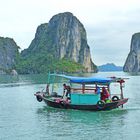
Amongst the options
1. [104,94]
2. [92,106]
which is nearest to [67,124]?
[92,106]

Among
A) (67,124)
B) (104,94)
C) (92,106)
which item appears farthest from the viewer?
(104,94)

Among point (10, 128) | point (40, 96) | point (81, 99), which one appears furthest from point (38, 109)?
point (10, 128)

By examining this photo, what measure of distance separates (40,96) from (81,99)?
213 inches

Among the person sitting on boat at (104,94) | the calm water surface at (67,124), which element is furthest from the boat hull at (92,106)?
the person sitting on boat at (104,94)

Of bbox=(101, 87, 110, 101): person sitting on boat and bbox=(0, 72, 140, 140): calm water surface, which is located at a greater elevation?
bbox=(101, 87, 110, 101): person sitting on boat

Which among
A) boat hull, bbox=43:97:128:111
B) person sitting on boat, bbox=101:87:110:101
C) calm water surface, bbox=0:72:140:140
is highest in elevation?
person sitting on boat, bbox=101:87:110:101

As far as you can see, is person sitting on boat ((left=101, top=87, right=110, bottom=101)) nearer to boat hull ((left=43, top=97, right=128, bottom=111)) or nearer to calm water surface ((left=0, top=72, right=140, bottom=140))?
boat hull ((left=43, top=97, right=128, bottom=111))

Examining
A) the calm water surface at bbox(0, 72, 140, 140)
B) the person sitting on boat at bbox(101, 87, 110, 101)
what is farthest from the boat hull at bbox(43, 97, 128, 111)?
the person sitting on boat at bbox(101, 87, 110, 101)

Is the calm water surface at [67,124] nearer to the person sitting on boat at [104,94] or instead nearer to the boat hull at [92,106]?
the boat hull at [92,106]

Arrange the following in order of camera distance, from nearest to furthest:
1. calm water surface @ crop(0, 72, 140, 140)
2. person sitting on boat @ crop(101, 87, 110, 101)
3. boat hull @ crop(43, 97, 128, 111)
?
calm water surface @ crop(0, 72, 140, 140), boat hull @ crop(43, 97, 128, 111), person sitting on boat @ crop(101, 87, 110, 101)

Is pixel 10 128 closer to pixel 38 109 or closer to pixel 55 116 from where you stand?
pixel 55 116

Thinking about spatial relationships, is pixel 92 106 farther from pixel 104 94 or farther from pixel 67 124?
pixel 67 124

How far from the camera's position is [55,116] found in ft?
94.7

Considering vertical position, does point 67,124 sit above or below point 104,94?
below
